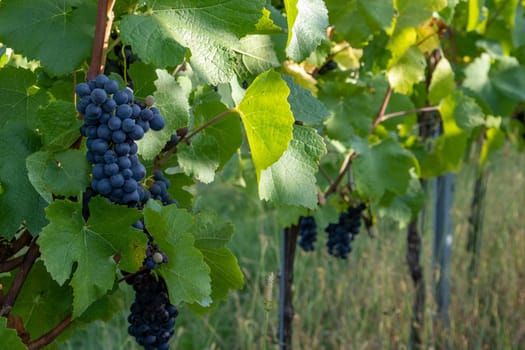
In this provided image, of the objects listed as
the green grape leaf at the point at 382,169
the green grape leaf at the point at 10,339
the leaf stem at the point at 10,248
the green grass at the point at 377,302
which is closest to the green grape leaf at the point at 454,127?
the green grape leaf at the point at 382,169

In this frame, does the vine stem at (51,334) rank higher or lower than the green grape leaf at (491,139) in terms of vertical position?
higher

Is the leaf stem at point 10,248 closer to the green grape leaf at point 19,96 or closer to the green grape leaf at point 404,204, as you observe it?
the green grape leaf at point 19,96

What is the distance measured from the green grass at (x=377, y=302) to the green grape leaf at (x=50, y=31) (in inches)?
94.5

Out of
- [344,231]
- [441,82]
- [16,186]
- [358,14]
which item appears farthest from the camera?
[344,231]

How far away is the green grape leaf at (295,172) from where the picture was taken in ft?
4.48

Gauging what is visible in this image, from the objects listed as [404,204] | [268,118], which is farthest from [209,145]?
[404,204]

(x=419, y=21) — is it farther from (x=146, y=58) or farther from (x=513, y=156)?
(x=513, y=156)

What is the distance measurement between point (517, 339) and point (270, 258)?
204 centimetres

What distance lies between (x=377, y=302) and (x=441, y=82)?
2.02 meters

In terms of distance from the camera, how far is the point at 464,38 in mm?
3131

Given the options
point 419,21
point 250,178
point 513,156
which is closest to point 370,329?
point 250,178

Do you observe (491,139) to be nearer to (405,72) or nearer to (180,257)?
(405,72)

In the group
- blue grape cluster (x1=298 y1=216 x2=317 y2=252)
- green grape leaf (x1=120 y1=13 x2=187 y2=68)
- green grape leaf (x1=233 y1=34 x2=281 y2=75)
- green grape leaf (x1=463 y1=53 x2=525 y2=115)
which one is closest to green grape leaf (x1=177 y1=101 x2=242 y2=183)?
green grape leaf (x1=233 y1=34 x2=281 y2=75)

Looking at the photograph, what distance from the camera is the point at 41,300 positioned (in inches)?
59.1
